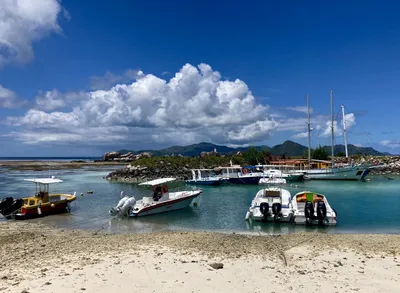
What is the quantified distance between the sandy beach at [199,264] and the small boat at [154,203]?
1022cm

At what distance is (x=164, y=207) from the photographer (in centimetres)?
3133

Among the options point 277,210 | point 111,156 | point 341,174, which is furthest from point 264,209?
point 111,156

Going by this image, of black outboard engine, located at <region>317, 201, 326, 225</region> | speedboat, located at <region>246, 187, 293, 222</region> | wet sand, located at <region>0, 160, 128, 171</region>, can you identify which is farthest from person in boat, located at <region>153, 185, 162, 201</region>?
wet sand, located at <region>0, 160, 128, 171</region>

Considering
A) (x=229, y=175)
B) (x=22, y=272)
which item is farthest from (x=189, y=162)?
(x=22, y=272)

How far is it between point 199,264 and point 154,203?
17.9 m

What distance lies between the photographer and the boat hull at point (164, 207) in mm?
29395

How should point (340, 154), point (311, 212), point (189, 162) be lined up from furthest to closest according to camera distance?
point (340, 154) < point (189, 162) < point (311, 212)

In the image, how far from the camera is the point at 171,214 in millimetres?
31234

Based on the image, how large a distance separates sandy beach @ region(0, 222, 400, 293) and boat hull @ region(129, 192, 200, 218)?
10.8 metres

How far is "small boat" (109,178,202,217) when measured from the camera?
28855 millimetres

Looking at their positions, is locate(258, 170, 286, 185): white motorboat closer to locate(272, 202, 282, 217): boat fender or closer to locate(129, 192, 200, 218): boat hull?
locate(129, 192, 200, 218): boat hull

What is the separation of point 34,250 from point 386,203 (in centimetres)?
3483

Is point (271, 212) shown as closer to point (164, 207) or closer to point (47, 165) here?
point (164, 207)

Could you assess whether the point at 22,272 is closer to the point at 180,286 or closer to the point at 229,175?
the point at 180,286
